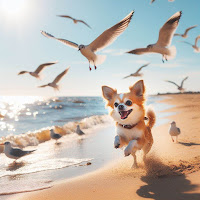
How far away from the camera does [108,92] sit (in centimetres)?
435

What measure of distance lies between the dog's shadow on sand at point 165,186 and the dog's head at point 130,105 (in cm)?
89

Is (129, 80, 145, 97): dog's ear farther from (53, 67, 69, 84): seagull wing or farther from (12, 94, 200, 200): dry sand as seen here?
(53, 67, 69, 84): seagull wing

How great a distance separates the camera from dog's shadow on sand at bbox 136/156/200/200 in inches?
122

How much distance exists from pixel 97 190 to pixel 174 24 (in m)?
4.82

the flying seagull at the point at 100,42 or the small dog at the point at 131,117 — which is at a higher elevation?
the flying seagull at the point at 100,42

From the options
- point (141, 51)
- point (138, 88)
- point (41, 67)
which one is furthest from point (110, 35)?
point (41, 67)

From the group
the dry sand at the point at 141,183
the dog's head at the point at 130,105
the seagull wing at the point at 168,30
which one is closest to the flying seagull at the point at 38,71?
the seagull wing at the point at 168,30

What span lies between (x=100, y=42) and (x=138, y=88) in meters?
2.65

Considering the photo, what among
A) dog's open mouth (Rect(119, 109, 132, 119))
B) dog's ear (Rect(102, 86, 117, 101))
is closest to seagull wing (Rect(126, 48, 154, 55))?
dog's ear (Rect(102, 86, 117, 101))

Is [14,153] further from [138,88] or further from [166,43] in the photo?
[166,43]

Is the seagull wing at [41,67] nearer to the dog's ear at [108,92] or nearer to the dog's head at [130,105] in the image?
the dog's ear at [108,92]

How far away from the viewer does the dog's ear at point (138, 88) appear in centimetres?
413

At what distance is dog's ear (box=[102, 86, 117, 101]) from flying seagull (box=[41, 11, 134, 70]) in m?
1.73

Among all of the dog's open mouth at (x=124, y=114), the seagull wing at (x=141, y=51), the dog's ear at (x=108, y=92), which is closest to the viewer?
the dog's open mouth at (x=124, y=114)
